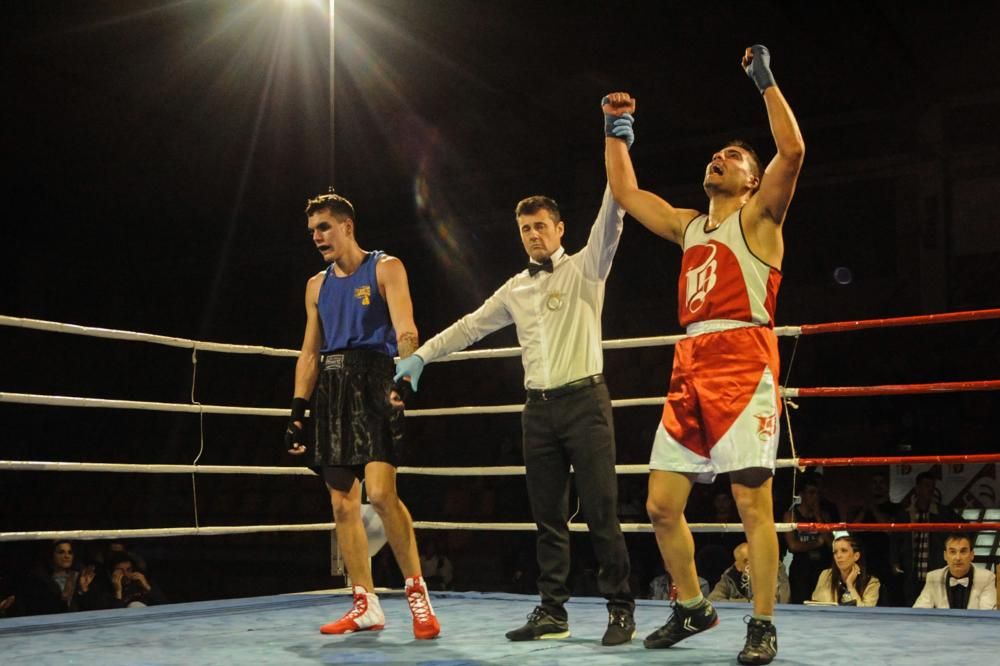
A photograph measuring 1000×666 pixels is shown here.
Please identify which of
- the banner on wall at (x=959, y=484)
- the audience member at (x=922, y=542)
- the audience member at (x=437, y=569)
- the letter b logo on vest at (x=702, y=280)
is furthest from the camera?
the audience member at (x=437, y=569)

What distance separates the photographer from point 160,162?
10367 mm

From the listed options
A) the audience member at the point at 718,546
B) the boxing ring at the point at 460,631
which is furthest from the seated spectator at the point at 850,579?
the boxing ring at the point at 460,631

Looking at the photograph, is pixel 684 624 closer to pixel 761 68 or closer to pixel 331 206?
pixel 761 68

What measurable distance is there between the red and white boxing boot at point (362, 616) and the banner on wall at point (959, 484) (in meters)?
4.87

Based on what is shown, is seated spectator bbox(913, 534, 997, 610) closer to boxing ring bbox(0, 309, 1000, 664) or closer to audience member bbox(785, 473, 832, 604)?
audience member bbox(785, 473, 832, 604)

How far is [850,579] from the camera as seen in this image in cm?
481

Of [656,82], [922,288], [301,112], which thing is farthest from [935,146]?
[301,112]

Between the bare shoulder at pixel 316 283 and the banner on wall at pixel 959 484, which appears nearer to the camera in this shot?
the bare shoulder at pixel 316 283

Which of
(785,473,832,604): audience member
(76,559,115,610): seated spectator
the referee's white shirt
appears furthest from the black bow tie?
(76,559,115,610): seated spectator

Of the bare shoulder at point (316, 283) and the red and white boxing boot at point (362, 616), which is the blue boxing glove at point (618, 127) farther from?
the red and white boxing boot at point (362, 616)

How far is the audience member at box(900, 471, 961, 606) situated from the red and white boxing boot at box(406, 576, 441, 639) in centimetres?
361

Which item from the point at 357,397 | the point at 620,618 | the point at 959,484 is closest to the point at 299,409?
the point at 357,397

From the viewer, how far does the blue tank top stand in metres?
2.97

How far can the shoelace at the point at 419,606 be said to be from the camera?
2719 millimetres
